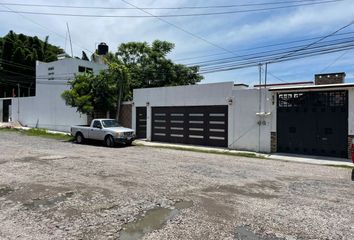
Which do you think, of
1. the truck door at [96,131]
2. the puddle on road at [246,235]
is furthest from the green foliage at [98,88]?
the puddle on road at [246,235]

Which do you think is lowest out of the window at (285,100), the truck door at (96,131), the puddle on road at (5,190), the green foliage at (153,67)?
the puddle on road at (5,190)

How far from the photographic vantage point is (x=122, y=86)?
2281 centimetres

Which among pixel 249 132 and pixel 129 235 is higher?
pixel 249 132

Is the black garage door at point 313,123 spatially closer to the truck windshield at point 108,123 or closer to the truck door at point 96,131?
the truck windshield at point 108,123

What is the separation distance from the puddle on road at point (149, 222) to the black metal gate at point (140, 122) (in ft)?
52.7

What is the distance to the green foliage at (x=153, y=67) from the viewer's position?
3347cm

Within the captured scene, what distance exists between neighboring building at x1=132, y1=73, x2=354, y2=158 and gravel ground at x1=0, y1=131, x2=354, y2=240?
3315 millimetres

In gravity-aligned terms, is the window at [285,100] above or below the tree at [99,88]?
below

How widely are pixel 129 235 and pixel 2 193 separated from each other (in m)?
4.28

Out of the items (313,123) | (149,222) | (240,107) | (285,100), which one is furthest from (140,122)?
(149,222)

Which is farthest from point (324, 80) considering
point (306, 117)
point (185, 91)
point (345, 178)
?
point (345, 178)

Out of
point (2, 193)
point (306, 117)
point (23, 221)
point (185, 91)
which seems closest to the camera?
point (23, 221)

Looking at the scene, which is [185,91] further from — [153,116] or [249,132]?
Result: [249,132]

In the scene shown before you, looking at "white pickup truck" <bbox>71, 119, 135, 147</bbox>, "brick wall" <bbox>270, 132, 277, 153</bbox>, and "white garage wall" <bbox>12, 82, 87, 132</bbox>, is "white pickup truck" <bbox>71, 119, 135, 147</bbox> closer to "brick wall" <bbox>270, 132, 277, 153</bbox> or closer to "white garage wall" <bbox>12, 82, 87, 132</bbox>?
"white garage wall" <bbox>12, 82, 87, 132</bbox>
